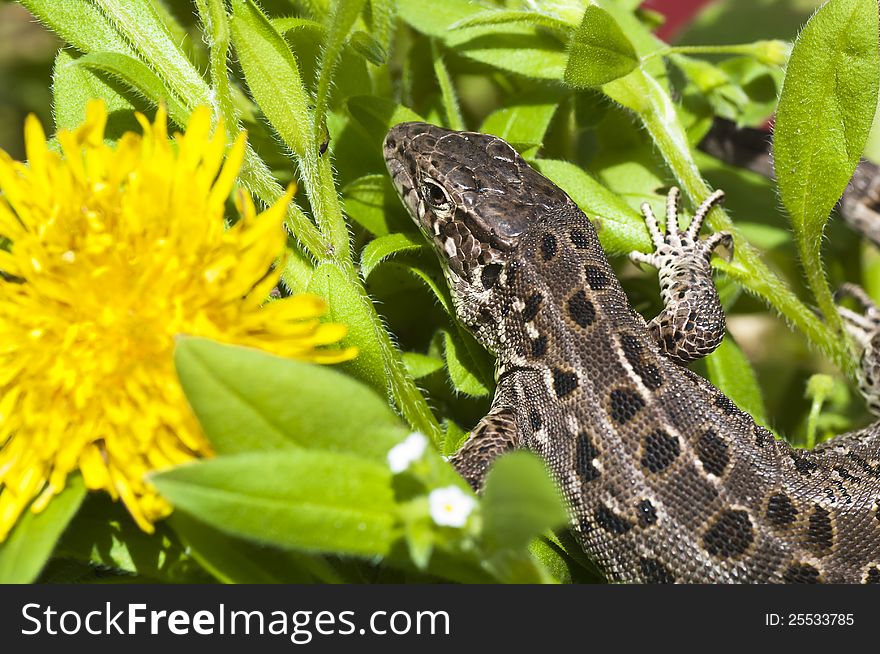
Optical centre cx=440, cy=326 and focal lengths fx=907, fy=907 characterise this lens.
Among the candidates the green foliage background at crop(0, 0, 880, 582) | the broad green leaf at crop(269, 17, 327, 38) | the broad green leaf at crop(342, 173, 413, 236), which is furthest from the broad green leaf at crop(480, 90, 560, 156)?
the broad green leaf at crop(269, 17, 327, 38)

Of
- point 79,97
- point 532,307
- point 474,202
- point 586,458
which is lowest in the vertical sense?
point 586,458

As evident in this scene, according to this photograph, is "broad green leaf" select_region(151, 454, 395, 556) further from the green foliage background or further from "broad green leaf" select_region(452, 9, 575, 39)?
"broad green leaf" select_region(452, 9, 575, 39)

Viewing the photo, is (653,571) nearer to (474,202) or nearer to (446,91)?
(474,202)

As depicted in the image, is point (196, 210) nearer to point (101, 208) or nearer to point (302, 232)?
point (101, 208)

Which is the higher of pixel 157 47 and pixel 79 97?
pixel 157 47

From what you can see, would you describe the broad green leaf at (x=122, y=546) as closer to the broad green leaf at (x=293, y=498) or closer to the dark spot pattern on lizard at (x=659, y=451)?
the broad green leaf at (x=293, y=498)

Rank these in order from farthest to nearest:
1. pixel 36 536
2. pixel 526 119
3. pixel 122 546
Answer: pixel 526 119
pixel 122 546
pixel 36 536

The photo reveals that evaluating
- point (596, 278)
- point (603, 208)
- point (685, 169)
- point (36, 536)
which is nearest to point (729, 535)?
point (596, 278)
